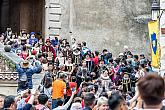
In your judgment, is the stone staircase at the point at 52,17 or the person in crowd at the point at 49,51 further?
the stone staircase at the point at 52,17

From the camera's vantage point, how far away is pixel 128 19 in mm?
32812

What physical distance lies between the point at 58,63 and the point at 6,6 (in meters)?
13.9

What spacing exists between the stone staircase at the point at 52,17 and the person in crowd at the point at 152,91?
25.6 meters

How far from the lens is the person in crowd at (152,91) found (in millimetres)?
5355

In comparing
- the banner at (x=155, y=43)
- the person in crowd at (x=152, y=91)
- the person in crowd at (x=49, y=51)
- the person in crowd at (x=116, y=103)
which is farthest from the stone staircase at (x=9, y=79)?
the person in crowd at (x=152, y=91)

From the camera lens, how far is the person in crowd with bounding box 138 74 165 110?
5.36m

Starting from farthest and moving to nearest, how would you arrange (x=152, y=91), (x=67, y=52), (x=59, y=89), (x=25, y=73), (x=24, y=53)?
(x=67, y=52), (x=24, y=53), (x=25, y=73), (x=59, y=89), (x=152, y=91)

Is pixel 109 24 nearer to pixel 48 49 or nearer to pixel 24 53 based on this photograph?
pixel 48 49

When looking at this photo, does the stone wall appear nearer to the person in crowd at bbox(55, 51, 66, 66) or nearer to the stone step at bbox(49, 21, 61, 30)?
the stone step at bbox(49, 21, 61, 30)

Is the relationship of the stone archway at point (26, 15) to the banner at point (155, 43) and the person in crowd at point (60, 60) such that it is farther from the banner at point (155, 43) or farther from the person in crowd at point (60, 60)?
the banner at point (155, 43)

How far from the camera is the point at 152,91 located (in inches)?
211

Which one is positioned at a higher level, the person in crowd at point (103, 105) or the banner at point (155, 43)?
the banner at point (155, 43)

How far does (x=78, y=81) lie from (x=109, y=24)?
14.5 metres

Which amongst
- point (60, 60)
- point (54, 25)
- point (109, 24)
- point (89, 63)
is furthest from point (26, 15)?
point (89, 63)
